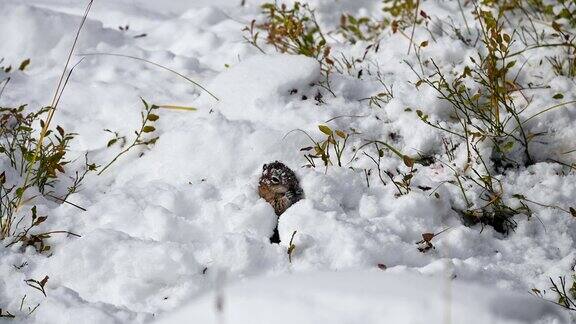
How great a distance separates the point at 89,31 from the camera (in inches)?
189

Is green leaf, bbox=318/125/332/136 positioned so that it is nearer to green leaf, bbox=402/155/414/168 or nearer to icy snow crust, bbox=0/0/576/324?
icy snow crust, bbox=0/0/576/324

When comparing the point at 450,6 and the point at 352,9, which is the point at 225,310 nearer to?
the point at 450,6

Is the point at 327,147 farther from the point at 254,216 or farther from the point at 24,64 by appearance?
the point at 24,64

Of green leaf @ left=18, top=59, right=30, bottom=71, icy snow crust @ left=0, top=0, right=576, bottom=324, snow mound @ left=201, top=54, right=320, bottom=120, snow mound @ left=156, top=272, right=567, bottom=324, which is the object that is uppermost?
green leaf @ left=18, top=59, right=30, bottom=71

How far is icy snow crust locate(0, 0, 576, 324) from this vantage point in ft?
7.62

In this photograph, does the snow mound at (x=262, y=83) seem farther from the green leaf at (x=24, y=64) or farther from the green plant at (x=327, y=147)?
the green leaf at (x=24, y=64)

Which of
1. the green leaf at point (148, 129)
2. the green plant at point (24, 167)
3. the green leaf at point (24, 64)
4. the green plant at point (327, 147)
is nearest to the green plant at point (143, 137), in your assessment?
the green leaf at point (148, 129)

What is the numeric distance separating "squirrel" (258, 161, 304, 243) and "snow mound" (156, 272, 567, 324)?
1.39 meters

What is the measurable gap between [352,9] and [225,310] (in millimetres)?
4269

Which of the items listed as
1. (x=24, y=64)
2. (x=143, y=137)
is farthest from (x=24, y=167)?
(x=24, y=64)

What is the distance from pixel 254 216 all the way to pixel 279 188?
0.68 feet

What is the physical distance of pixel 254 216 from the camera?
2.76 m

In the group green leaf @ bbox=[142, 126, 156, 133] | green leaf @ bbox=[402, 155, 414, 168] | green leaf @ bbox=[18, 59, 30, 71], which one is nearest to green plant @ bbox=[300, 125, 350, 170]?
green leaf @ bbox=[402, 155, 414, 168]

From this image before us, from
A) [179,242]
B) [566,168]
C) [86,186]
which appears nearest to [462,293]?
→ [179,242]
